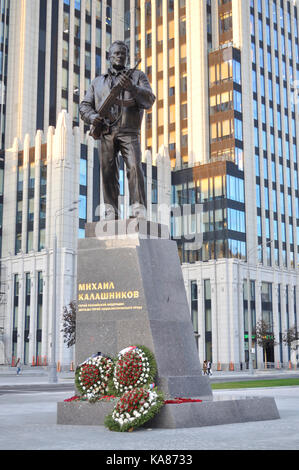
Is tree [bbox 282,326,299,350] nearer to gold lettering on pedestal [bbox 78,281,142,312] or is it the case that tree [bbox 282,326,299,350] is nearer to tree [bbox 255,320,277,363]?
tree [bbox 255,320,277,363]

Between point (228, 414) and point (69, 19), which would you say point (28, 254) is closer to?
point (69, 19)

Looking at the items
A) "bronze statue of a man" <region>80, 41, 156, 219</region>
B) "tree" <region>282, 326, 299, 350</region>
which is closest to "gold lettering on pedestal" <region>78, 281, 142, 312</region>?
"bronze statue of a man" <region>80, 41, 156, 219</region>

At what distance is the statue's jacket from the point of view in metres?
13.7

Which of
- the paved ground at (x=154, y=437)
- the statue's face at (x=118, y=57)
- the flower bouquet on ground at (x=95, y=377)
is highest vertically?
the statue's face at (x=118, y=57)

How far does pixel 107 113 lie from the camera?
13.8 metres

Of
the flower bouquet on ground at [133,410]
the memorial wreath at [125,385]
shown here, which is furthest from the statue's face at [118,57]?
the flower bouquet on ground at [133,410]

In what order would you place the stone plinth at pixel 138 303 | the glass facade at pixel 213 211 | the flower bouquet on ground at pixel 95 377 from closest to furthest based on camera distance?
1. the flower bouquet on ground at pixel 95 377
2. the stone plinth at pixel 138 303
3. the glass facade at pixel 213 211

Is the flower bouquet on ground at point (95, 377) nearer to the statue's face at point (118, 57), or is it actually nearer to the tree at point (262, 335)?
the statue's face at point (118, 57)

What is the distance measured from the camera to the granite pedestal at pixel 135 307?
1200cm

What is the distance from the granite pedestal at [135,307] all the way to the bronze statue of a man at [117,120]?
903 millimetres

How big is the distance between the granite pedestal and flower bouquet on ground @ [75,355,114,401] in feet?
0.93
